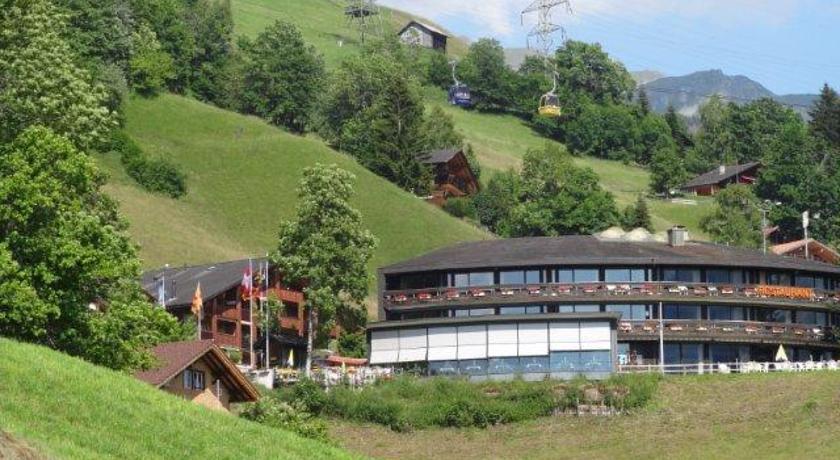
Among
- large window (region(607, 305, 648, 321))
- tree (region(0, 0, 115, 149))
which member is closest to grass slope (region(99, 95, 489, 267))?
large window (region(607, 305, 648, 321))

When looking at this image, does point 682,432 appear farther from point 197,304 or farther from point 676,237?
point 197,304

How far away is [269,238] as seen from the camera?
471 ft

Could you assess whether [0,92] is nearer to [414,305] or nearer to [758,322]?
[414,305]

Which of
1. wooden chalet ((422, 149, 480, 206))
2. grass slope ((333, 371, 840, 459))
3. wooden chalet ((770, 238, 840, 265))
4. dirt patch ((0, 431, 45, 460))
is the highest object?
wooden chalet ((422, 149, 480, 206))

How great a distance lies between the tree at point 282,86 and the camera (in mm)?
182750

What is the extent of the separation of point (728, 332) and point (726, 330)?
6.5 inches

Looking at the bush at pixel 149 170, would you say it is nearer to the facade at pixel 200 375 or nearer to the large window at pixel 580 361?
the large window at pixel 580 361

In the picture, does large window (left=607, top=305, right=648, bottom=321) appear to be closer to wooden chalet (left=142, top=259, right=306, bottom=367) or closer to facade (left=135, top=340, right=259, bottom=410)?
wooden chalet (left=142, top=259, right=306, bottom=367)

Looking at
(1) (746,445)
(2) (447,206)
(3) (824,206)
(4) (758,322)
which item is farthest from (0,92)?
A: (3) (824,206)

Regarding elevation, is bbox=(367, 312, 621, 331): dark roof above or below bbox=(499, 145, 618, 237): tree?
below

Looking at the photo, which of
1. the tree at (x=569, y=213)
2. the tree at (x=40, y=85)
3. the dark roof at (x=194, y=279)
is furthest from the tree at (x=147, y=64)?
the tree at (x=40, y=85)

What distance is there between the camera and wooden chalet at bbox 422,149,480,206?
174625 millimetres

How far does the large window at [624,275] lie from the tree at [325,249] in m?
15.4

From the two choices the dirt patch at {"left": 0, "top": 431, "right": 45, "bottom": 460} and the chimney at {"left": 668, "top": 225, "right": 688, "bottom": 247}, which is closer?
the dirt patch at {"left": 0, "top": 431, "right": 45, "bottom": 460}
